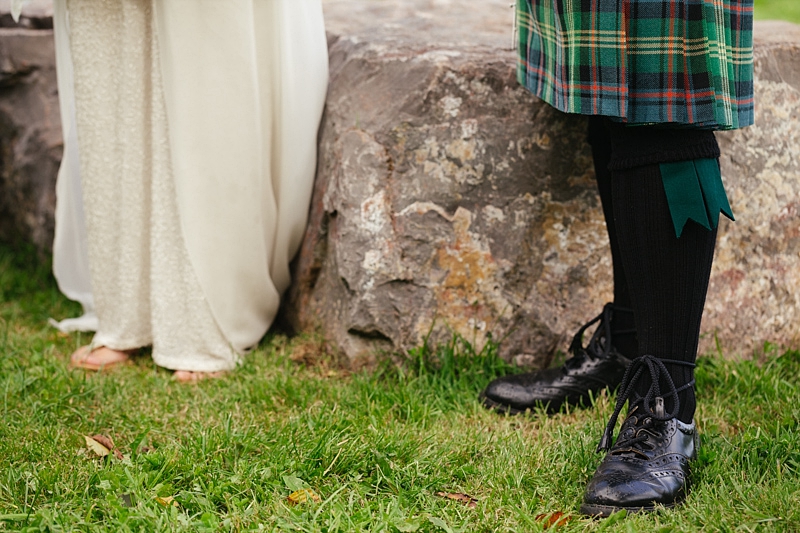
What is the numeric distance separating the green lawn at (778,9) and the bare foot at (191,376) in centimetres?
556

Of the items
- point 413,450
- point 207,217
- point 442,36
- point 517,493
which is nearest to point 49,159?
point 207,217

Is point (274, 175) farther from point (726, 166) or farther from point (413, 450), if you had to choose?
point (726, 166)

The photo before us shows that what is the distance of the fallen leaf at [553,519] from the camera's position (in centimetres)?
139

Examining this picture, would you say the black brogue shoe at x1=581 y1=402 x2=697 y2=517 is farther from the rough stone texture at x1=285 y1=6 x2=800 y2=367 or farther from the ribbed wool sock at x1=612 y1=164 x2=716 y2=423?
the rough stone texture at x1=285 y1=6 x2=800 y2=367

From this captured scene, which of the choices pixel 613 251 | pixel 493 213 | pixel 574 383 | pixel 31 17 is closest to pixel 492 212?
pixel 493 213

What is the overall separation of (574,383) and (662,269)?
475mm

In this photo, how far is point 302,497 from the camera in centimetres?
145

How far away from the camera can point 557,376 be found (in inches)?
74.2

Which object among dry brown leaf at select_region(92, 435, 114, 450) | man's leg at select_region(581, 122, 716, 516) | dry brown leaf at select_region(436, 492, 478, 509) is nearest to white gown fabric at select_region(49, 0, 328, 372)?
dry brown leaf at select_region(92, 435, 114, 450)

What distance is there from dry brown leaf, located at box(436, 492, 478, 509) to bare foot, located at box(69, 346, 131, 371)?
1092 mm

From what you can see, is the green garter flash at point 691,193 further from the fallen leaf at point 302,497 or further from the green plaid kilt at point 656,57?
the fallen leaf at point 302,497

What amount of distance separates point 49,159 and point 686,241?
85.8 inches

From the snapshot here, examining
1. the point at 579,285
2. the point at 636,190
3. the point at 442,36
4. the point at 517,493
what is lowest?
the point at 517,493

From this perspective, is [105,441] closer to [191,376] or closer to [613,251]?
[191,376]
